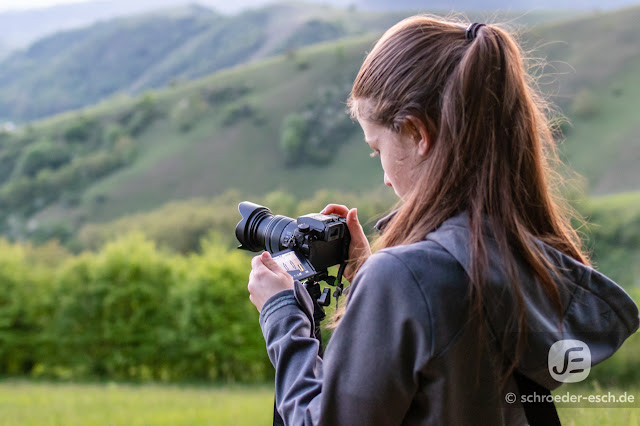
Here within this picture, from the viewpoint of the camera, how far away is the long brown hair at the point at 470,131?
1.02 metres

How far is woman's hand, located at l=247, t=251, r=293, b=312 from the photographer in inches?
49.6

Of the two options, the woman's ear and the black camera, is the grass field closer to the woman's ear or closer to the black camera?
the black camera

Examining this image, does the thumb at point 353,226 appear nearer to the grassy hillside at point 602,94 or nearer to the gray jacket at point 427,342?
the gray jacket at point 427,342

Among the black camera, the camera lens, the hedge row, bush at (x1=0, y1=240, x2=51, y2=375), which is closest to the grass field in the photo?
the hedge row

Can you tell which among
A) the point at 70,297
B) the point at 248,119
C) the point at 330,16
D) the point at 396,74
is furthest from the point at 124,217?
the point at 330,16

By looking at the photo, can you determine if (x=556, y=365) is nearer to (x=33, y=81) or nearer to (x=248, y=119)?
(x=248, y=119)

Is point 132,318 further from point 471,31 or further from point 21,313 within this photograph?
point 471,31

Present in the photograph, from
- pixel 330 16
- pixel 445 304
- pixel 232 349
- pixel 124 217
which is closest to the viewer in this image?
pixel 445 304

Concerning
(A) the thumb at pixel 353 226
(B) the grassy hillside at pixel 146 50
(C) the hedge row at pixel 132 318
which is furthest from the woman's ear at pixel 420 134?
(B) the grassy hillside at pixel 146 50

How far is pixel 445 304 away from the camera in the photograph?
0.91 meters

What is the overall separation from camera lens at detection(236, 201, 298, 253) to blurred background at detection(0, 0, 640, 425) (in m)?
0.27

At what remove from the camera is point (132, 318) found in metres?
13.6

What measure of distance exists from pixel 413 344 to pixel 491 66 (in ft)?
1.70

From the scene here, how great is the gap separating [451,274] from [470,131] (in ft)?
0.90
